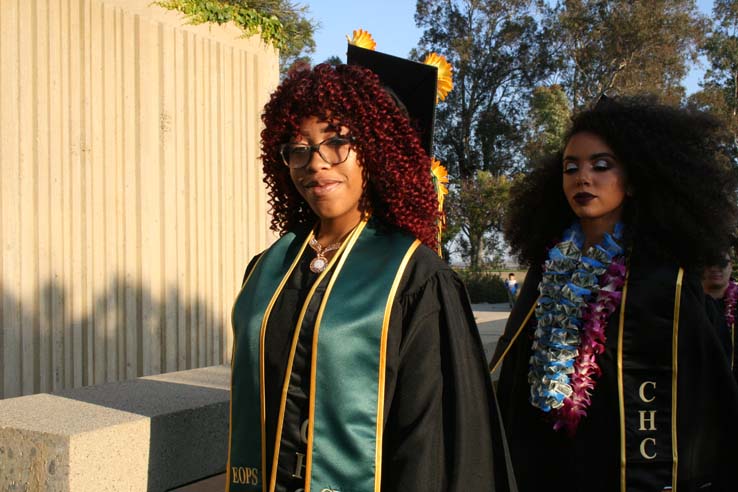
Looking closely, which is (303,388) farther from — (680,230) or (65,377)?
(65,377)

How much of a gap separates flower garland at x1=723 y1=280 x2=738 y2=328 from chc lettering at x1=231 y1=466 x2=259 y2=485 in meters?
3.80

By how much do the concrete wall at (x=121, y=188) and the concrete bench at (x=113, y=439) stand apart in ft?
8.08

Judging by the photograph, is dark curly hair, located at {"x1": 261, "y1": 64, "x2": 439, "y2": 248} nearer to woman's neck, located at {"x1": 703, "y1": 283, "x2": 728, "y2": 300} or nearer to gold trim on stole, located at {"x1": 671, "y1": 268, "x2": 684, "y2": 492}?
gold trim on stole, located at {"x1": 671, "y1": 268, "x2": 684, "y2": 492}

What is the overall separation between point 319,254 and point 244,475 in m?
0.63

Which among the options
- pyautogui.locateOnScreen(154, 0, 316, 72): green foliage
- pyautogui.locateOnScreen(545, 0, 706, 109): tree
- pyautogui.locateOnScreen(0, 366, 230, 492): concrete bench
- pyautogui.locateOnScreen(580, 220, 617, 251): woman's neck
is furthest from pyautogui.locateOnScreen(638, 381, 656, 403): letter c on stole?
pyautogui.locateOnScreen(545, 0, 706, 109): tree

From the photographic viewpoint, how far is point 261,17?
21.9 ft

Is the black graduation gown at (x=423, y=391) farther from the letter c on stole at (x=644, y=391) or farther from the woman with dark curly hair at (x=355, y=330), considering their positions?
the letter c on stole at (x=644, y=391)

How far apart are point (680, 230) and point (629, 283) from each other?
306mm

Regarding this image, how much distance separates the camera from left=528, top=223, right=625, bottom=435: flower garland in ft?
8.58

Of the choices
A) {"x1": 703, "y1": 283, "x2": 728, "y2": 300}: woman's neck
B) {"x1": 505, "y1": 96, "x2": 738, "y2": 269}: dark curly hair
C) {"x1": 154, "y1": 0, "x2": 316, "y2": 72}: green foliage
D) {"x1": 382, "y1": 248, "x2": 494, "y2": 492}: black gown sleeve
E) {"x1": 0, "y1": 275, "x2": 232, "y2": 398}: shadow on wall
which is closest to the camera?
{"x1": 382, "y1": 248, "x2": 494, "y2": 492}: black gown sleeve

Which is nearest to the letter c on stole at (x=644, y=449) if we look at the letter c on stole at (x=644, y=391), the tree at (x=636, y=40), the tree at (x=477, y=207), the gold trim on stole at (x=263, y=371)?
the letter c on stole at (x=644, y=391)

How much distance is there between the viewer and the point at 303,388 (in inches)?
75.1

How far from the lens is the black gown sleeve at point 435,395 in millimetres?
1763

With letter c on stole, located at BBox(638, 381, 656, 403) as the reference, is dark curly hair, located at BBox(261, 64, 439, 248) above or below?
above
